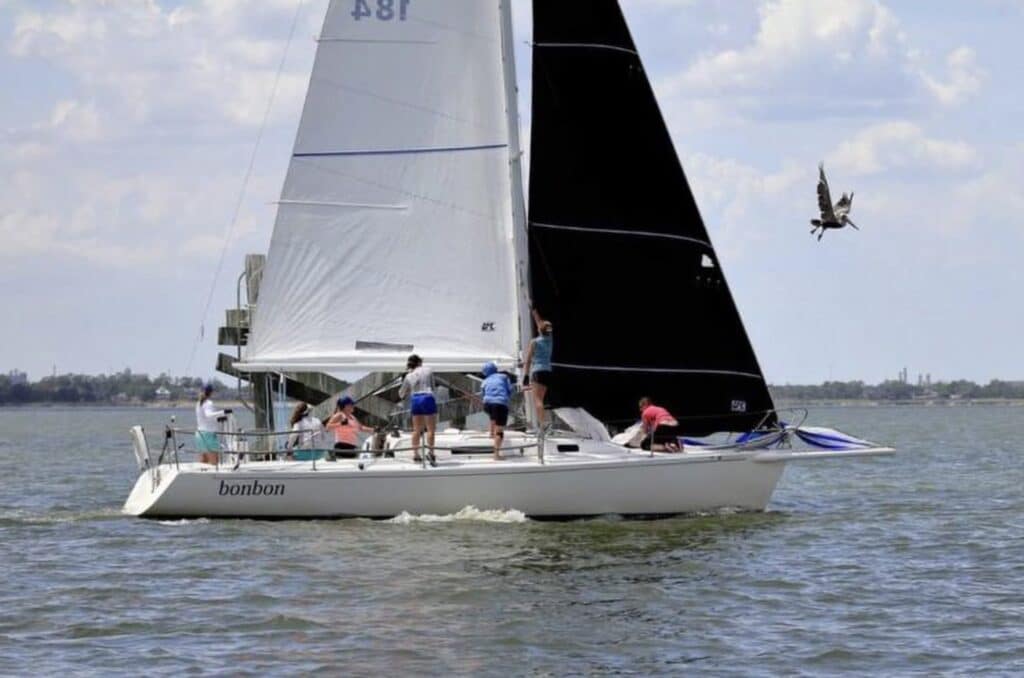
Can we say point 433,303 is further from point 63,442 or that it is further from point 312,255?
point 63,442

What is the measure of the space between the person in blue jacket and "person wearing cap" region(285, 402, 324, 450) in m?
2.33

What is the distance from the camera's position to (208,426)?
976 inches

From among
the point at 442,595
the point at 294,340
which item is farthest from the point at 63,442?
the point at 442,595

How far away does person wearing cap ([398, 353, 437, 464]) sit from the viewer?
23406 mm

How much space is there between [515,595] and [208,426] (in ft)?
24.6

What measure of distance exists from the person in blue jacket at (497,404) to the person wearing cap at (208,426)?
3.45 m

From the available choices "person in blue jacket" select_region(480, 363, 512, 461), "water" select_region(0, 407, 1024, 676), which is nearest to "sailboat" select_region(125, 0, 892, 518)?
"person in blue jacket" select_region(480, 363, 512, 461)

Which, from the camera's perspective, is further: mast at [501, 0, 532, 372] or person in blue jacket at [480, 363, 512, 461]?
mast at [501, 0, 532, 372]

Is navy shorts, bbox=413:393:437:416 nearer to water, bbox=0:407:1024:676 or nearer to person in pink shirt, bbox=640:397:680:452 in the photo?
water, bbox=0:407:1024:676

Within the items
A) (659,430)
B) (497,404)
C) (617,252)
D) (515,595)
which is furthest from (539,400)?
(515,595)

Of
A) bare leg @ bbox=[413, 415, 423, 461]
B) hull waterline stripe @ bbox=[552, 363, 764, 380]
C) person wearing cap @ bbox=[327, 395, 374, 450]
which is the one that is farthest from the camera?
hull waterline stripe @ bbox=[552, 363, 764, 380]

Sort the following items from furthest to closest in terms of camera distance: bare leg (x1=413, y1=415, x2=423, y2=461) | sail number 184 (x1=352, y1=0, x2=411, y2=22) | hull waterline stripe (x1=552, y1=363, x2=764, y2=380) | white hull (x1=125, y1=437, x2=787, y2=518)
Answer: sail number 184 (x1=352, y1=0, x2=411, y2=22)
hull waterline stripe (x1=552, y1=363, x2=764, y2=380)
bare leg (x1=413, y1=415, x2=423, y2=461)
white hull (x1=125, y1=437, x2=787, y2=518)

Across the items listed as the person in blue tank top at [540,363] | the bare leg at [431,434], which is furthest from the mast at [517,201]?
the bare leg at [431,434]

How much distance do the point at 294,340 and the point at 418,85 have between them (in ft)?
12.2
